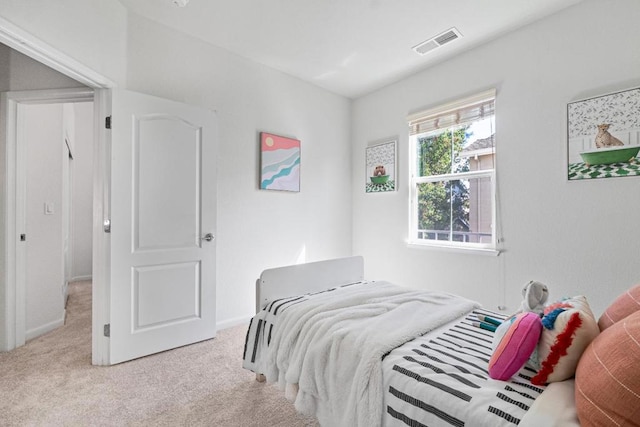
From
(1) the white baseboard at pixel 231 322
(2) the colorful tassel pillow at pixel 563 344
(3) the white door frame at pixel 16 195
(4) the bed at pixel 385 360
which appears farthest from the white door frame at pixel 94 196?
(2) the colorful tassel pillow at pixel 563 344

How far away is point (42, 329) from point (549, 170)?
4.49 m

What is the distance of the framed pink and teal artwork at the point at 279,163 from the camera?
10.2ft

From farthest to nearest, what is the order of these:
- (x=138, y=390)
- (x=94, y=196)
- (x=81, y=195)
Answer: (x=81, y=195), (x=94, y=196), (x=138, y=390)

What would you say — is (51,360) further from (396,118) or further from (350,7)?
(396,118)

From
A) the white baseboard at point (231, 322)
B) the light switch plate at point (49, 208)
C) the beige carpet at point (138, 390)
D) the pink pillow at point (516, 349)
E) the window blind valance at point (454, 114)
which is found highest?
the window blind valance at point (454, 114)

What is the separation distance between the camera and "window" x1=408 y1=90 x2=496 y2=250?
107 inches

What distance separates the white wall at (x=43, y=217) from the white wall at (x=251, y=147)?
1.20 m

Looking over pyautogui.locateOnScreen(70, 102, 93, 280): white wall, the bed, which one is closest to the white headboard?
the bed

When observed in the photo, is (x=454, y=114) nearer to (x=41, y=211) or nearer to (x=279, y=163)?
(x=279, y=163)

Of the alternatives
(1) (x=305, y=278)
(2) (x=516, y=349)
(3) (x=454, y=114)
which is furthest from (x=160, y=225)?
(3) (x=454, y=114)

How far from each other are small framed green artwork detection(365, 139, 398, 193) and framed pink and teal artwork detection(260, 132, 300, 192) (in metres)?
0.95

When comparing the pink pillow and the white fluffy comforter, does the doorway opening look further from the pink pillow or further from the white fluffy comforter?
the pink pillow

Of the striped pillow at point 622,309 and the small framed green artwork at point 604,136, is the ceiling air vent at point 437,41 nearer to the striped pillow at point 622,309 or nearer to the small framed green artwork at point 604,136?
the small framed green artwork at point 604,136

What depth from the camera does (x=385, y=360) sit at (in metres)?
1.19
